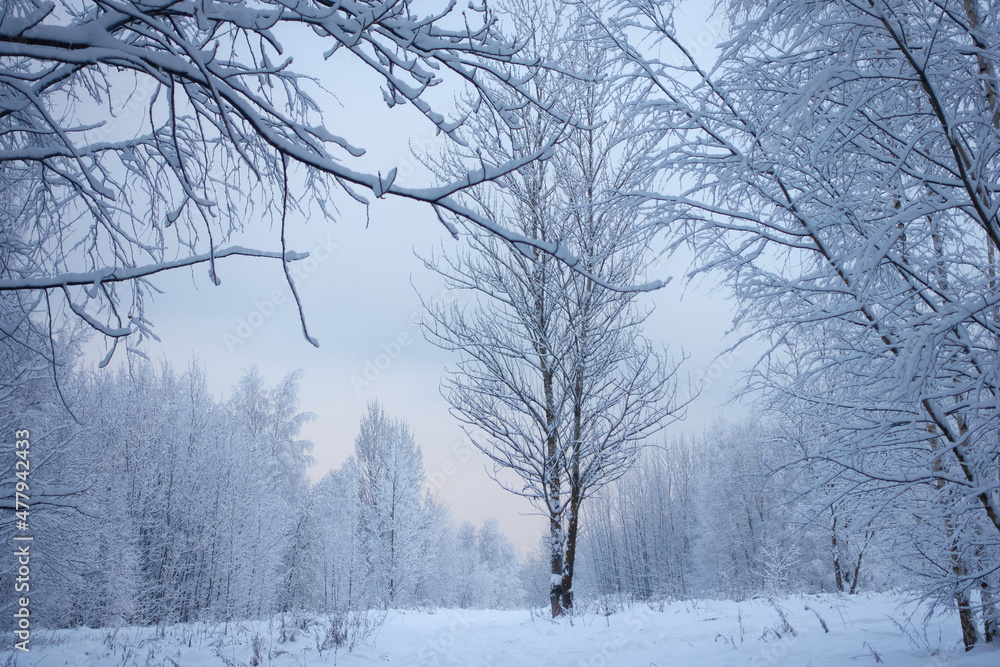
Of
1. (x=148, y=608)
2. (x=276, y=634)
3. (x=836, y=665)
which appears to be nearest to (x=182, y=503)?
(x=148, y=608)

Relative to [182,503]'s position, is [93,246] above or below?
above

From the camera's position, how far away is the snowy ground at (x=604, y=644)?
147 inches

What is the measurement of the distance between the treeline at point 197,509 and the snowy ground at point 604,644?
1893mm

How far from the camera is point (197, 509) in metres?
16.0

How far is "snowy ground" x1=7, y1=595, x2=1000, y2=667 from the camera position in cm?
372

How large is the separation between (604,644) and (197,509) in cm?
1594

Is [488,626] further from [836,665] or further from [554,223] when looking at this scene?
[554,223]

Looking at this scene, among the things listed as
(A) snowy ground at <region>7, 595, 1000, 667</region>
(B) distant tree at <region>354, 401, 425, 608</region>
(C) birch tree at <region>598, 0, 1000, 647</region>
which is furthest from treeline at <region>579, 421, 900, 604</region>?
(C) birch tree at <region>598, 0, 1000, 647</region>

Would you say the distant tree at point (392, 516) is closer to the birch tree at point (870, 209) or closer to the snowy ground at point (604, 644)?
the snowy ground at point (604, 644)

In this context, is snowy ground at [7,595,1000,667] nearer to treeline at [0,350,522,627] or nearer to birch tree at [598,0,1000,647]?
birch tree at [598,0,1000,647]

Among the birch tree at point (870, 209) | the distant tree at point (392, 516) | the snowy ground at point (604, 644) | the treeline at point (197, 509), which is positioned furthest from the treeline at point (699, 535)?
the birch tree at point (870, 209)

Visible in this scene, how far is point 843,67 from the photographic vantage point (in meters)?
1.95

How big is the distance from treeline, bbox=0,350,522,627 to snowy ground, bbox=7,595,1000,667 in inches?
74.5

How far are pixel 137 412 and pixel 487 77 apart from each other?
14558 mm
